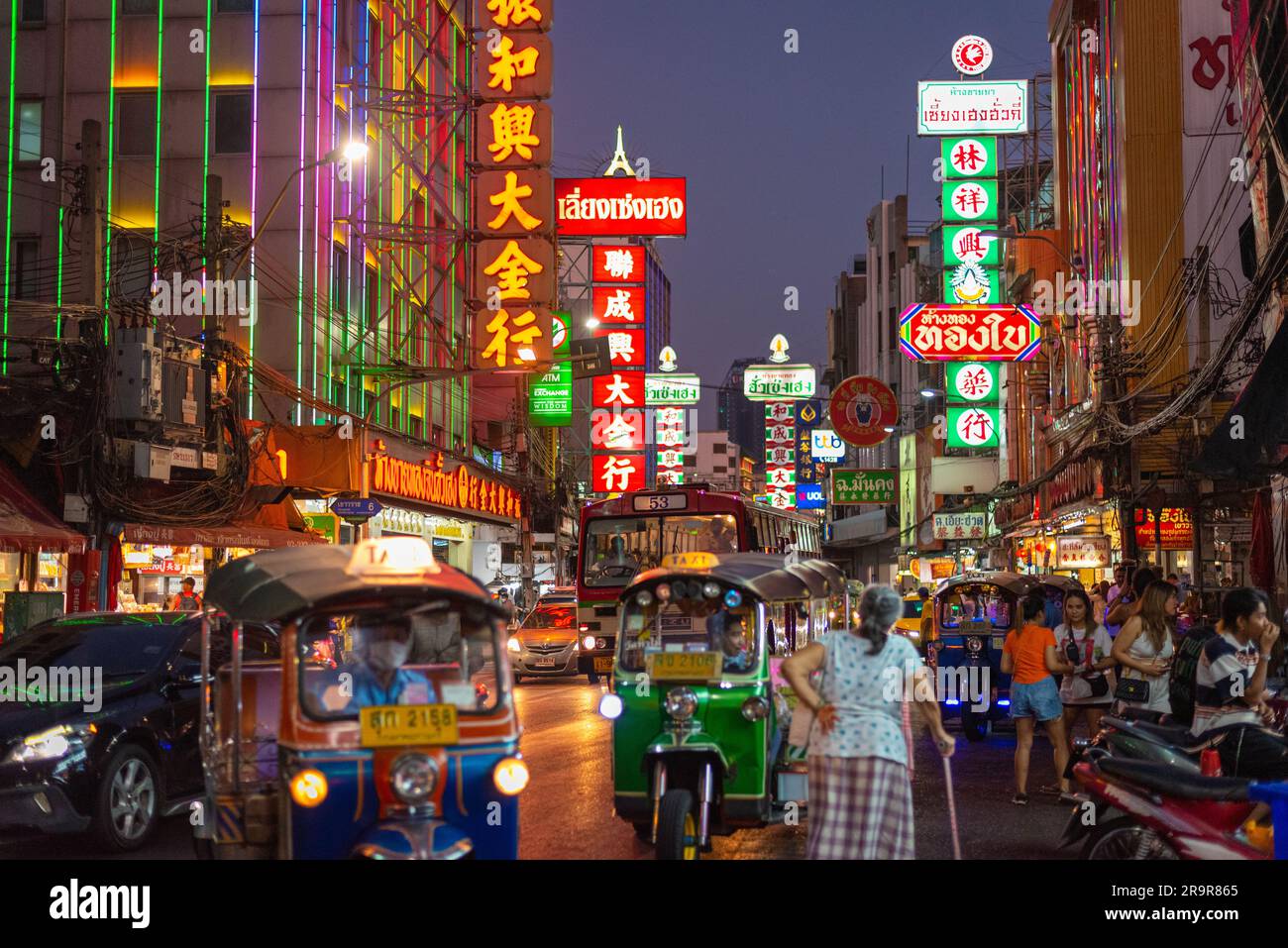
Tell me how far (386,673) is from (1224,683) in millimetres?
5344

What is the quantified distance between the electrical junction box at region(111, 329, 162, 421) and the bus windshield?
760 centimetres

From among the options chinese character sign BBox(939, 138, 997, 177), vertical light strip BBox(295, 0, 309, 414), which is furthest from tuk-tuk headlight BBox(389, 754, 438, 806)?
chinese character sign BBox(939, 138, 997, 177)

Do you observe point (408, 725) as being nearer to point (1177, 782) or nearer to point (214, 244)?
point (1177, 782)

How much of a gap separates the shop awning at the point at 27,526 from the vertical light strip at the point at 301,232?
12652 millimetres

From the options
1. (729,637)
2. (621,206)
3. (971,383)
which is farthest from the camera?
(971,383)

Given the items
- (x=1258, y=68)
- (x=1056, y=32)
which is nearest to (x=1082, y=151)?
(x=1056, y=32)

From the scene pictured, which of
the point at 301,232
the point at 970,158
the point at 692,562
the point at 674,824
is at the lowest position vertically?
the point at 674,824

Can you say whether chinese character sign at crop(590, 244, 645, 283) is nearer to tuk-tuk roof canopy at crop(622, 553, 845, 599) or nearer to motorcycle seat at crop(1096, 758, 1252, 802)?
tuk-tuk roof canopy at crop(622, 553, 845, 599)

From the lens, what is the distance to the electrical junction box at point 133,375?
72.7ft

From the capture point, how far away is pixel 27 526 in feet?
64.9

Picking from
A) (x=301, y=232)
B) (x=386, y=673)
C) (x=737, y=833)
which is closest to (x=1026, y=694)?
(x=737, y=833)

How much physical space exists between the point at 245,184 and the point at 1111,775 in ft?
100
